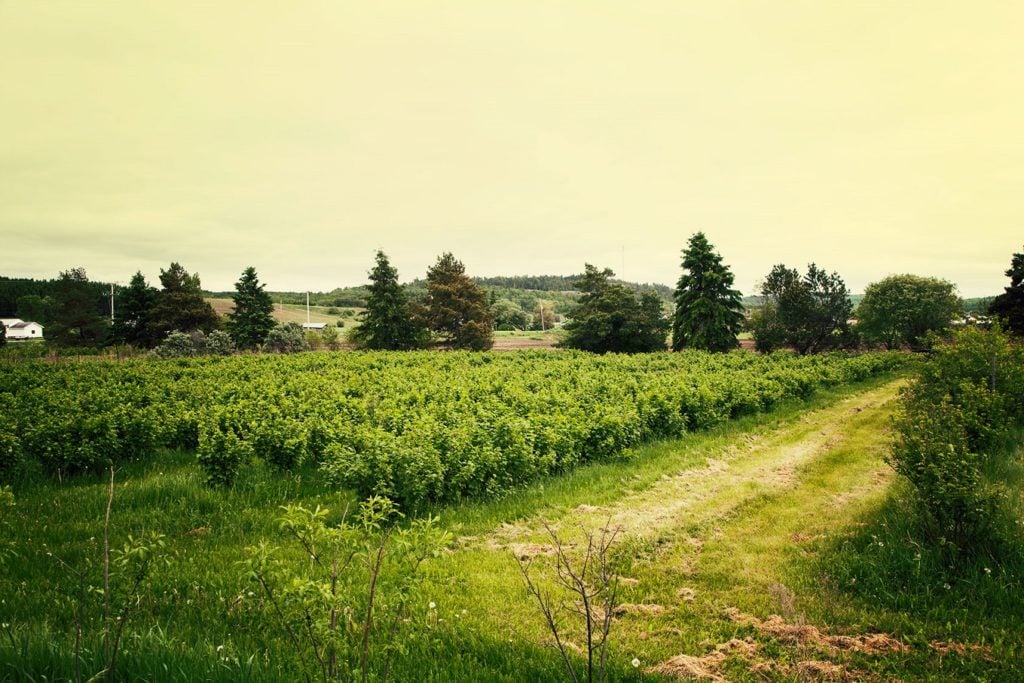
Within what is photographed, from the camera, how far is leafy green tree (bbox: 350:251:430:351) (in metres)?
52.1

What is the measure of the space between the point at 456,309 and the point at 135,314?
3982 cm

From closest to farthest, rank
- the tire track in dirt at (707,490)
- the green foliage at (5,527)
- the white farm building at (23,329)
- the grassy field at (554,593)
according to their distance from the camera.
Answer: the grassy field at (554,593)
the green foliage at (5,527)
the tire track in dirt at (707,490)
the white farm building at (23,329)

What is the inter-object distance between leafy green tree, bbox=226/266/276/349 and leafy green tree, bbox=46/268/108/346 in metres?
15.1

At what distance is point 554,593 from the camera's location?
5.84 meters

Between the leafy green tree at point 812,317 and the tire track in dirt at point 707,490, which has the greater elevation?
the leafy green tree at point 812,317

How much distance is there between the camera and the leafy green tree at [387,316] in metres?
52.1

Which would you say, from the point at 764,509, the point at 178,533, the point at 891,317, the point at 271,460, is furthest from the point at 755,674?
the point at 891,317

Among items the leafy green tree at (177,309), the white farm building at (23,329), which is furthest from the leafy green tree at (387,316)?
the white farm building at (23,329)

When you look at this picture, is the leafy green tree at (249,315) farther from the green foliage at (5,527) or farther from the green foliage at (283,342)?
the green foliage at (5,527)

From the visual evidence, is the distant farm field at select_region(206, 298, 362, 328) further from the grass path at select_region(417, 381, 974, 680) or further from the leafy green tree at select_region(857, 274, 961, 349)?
the grass path at select_region(417, 381, 974, 680)

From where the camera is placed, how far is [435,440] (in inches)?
366

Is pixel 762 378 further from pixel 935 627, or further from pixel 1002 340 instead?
pixel 935 627

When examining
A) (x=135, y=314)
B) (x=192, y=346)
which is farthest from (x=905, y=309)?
(x=135, y=314)

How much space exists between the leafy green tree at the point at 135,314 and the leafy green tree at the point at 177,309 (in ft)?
4.05
